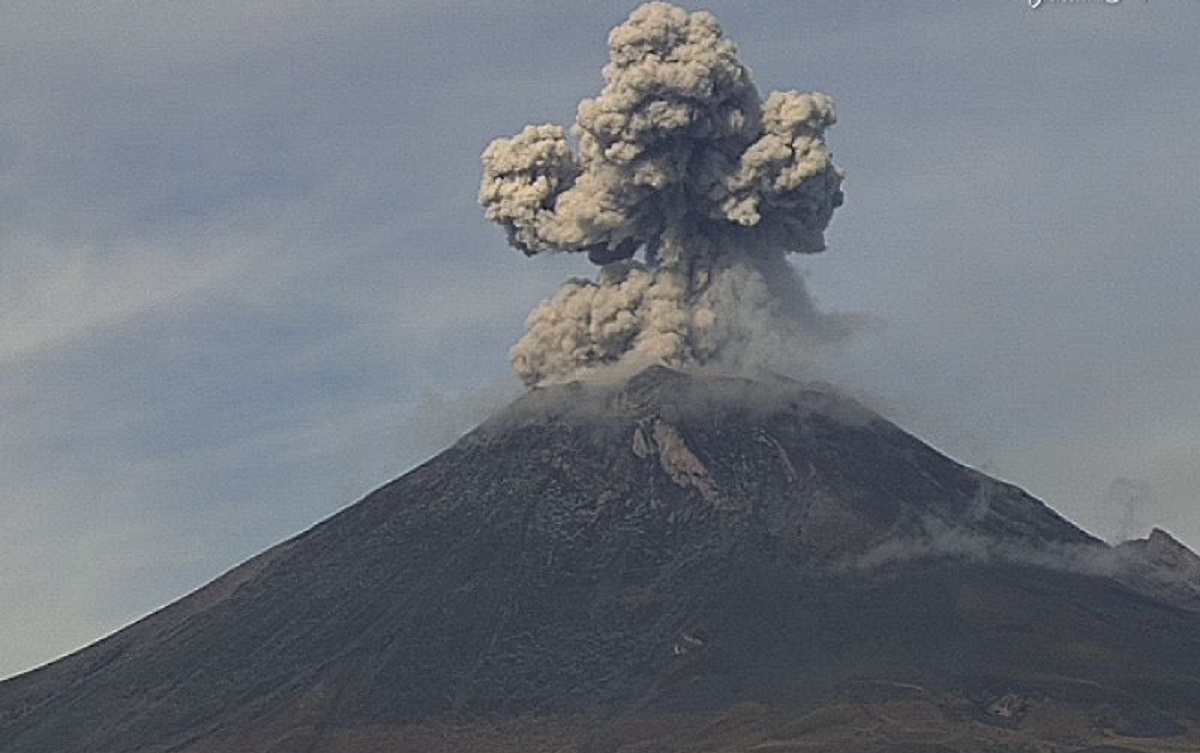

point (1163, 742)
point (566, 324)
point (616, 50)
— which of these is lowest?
point (1163, 742)

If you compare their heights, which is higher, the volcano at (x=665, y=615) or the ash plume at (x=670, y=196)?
the ash plume at (x=670, y=196)

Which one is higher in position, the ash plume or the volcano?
the ash plume

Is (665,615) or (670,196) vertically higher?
(670,196)

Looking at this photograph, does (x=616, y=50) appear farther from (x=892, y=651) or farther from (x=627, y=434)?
(x=892, y=651)

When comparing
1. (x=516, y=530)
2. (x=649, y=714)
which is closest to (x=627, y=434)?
(x=516, y=530)
